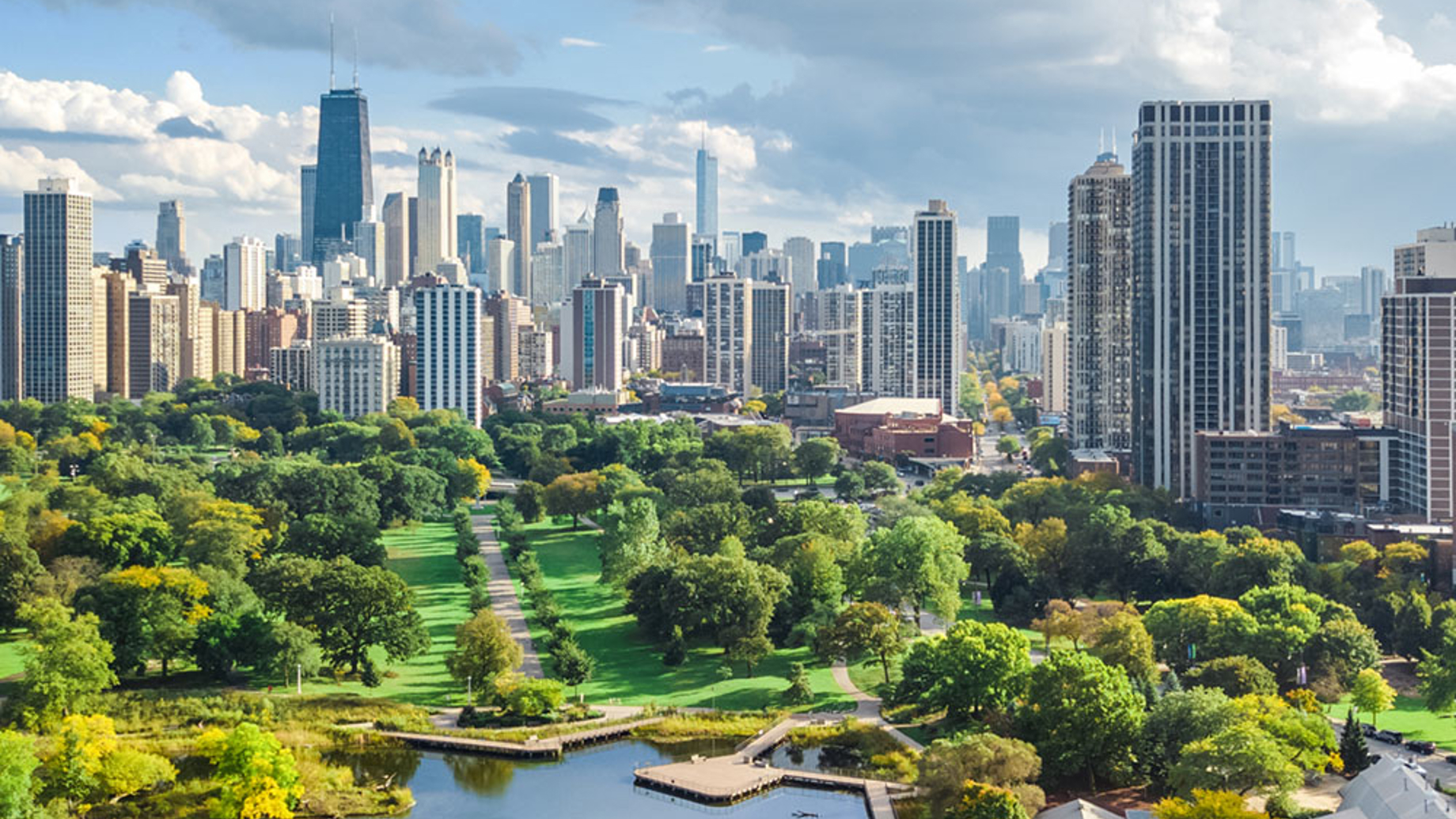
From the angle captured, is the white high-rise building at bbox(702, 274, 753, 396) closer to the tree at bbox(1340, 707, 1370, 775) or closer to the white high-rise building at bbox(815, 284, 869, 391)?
the white high-rise building at bbox(815, 284, 869, 391)

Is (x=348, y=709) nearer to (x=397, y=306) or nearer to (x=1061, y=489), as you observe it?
(x=1061, y=489)

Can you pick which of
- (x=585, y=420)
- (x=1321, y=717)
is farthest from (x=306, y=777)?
(x=585, y=420)

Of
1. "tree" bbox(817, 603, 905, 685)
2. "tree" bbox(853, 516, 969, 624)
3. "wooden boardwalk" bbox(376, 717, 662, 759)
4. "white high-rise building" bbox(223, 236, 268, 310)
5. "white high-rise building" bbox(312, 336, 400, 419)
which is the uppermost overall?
"white high-rise building" bbox(223, 236, 268, 310)

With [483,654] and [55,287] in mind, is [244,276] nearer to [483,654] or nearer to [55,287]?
[55,287]

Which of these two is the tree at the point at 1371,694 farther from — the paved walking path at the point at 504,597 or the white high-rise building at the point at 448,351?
the white high-rise building at the point at 448,351

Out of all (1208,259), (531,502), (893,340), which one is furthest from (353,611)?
(893,340)

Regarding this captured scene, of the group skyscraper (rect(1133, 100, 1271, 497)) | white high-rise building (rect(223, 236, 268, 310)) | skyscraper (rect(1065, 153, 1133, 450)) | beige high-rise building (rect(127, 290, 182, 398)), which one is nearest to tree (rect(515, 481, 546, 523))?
skyscraper (rect(1133, 100, 1271, 497))

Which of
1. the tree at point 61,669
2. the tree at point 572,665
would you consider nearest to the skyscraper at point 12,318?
the tree at point 61,669
